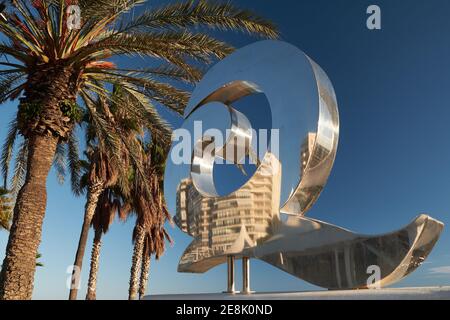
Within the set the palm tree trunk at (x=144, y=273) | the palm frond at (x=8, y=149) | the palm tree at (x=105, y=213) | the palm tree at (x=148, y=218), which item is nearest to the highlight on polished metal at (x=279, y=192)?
the palm frond at (x=8, y=149)

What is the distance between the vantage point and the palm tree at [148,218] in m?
18.1

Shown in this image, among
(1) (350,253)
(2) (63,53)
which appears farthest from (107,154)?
(1) (350,253)

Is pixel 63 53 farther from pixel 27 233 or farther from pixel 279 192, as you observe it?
pixel 279 192

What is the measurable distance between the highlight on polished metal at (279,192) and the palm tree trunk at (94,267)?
12335mm

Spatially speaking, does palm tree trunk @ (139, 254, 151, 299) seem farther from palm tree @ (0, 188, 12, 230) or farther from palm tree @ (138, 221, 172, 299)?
palm tree @ (0, 188, 12, 230)

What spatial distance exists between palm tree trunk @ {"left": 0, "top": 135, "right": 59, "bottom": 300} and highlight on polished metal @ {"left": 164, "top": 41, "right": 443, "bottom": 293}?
10.7 feet

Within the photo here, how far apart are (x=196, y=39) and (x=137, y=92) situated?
2228mm

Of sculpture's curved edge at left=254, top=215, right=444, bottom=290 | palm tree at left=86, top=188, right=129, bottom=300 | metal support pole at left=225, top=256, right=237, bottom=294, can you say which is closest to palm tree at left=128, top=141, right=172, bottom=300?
palm tree at left=86, top=188, right=129, bottom=300

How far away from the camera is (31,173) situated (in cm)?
855

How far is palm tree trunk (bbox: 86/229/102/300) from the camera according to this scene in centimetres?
1725

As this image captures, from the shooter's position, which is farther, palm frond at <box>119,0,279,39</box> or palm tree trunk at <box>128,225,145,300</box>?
palm tree trunk at <box>128,225,145,300</box>

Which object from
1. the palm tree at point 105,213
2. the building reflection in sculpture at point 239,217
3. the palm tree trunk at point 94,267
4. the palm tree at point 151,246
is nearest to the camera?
the building reflection in sculpture at point 239,217

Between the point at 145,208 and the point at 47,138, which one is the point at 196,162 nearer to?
the point at 47,138

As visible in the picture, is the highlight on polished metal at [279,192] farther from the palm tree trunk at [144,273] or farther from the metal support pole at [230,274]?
the palm tree trunk at [144,273]
